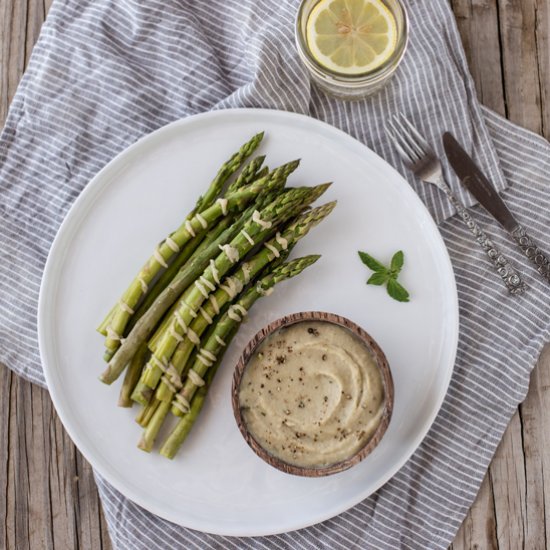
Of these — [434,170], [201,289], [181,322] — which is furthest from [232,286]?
[434,170]

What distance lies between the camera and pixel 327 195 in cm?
286

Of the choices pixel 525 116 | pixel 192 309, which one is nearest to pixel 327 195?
pixel 192 309

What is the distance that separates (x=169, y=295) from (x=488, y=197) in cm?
135

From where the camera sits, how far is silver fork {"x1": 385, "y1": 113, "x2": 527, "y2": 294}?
9.46ft

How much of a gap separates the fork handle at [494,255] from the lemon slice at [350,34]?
0.64m

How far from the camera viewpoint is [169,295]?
8.95ft

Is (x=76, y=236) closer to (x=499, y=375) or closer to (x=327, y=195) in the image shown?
(x=327, y=195)

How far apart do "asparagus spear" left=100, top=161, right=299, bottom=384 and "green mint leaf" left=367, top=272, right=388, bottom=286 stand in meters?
0.53

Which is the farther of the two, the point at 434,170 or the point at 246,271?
the point at 434,170

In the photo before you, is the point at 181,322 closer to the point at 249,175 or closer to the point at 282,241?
the point at 282,241

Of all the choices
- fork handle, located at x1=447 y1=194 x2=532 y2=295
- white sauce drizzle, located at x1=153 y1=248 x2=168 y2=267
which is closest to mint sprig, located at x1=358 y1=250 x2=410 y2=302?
fork handle, located at x1=447 y1=194 x2=532 y2=295

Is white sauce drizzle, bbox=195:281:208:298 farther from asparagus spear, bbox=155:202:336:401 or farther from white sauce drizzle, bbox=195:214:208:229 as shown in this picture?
white sauce drizzle, bbox=195:214:208:229

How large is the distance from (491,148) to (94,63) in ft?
5.66

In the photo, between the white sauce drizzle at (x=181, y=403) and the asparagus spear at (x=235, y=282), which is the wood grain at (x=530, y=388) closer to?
the asparagus spear at (x=235, y=282)
